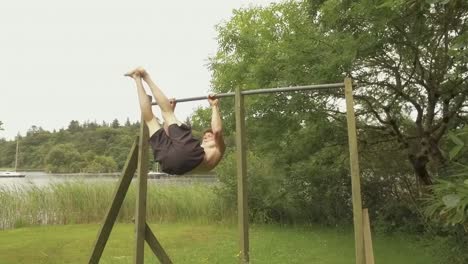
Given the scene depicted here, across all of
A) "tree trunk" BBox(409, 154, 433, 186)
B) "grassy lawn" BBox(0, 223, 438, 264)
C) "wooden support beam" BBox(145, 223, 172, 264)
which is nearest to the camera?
"wooden support beam" BBox(145, 223, 172, 264)

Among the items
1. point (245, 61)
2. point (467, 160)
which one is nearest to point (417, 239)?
point (467, 160)

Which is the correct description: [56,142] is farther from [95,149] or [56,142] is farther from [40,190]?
[40,190]

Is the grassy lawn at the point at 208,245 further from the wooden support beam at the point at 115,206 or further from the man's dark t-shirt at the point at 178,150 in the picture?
the man's dark t-shirt at the point at 178,150

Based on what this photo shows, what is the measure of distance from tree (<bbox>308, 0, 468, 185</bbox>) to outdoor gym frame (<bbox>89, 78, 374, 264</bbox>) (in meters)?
1.75

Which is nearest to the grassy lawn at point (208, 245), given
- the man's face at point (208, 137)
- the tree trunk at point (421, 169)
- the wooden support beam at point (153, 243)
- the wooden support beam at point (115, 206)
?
the tree trunk at point (421, 169)

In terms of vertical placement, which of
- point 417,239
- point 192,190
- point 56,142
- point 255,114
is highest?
point 56,142

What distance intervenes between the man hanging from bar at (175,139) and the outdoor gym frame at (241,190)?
0.17m

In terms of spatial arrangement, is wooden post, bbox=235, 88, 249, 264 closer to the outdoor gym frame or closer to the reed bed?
the outdoor gym frame

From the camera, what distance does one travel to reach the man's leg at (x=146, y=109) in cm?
381

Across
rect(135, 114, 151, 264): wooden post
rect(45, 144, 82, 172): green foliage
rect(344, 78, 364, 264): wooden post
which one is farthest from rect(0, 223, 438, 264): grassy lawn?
rect(45, 144, 82, 172): green foliage

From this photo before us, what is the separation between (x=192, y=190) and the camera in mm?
11789

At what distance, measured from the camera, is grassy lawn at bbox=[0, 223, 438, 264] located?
22.2 ft

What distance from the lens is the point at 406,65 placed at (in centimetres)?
681

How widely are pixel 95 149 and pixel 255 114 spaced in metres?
11.2
